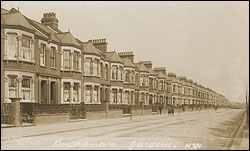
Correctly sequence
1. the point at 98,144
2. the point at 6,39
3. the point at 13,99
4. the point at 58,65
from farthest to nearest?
the point at 58,65 < the point at 6,39 < the point at 13,99 < the point at 98,144

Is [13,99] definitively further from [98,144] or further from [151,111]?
[151,111]

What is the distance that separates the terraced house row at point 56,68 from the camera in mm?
22547

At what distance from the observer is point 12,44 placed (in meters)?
22.7

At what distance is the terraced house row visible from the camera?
2255 cm

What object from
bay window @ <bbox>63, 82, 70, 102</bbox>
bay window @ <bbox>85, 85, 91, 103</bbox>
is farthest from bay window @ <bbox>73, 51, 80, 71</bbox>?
bay window @ <bbox>85, 85, 91, 103</bbox>

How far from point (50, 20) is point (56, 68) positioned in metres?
8.23

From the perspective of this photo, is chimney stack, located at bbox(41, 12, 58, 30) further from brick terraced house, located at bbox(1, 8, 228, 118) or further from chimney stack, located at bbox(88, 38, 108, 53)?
chimney stack, located at bbox(88, 38, 108, 53)

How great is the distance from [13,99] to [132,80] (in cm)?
2791

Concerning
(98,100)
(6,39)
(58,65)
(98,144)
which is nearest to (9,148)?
(98,144)

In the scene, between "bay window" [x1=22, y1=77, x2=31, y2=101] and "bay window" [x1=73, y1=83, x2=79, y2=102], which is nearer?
"bay window" [x1=22, y1=77, x2=31, y2=101]

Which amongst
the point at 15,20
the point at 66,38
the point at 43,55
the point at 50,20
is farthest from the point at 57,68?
the point at 50,20

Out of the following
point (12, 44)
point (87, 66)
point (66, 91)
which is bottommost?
point (66, 91)

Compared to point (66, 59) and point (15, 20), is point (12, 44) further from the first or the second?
point (66, 59)

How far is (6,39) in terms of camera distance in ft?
→ 73.6
